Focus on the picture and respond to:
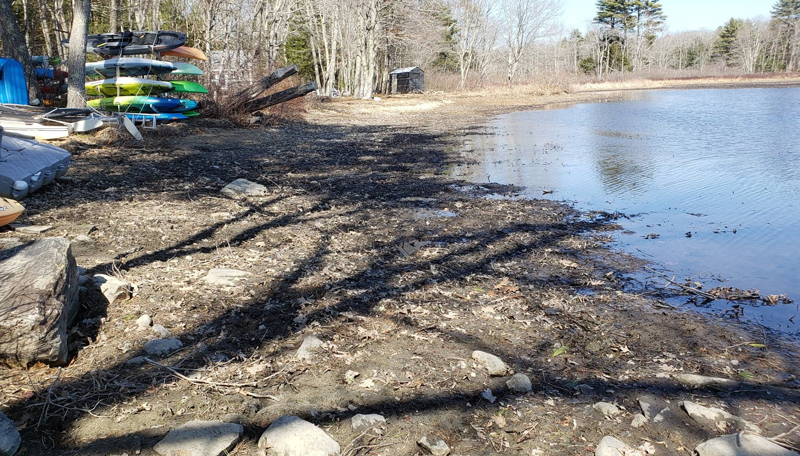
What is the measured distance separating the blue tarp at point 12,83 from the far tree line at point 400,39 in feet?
2.38

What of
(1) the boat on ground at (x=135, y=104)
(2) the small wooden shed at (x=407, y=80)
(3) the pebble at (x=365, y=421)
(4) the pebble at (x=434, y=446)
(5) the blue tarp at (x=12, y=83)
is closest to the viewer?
(4) the pebble at (x=434, y=446)

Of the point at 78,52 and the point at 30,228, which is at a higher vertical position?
the point at 78,52

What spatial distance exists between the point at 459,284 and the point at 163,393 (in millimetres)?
2761

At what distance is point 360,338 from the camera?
12.5 ft

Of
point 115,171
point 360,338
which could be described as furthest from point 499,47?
point 360,338

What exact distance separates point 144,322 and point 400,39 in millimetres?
38123

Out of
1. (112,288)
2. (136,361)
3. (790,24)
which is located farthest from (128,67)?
(790,24)

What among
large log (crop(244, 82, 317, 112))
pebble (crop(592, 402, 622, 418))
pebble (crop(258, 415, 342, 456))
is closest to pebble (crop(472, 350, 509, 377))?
pebble (crop(592, 402, 622, 418))

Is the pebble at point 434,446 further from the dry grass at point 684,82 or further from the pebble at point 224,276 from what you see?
the dry grass at point 684,82

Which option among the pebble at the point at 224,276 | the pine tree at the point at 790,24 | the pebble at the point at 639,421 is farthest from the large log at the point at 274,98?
the pine tree at the point at 790,24

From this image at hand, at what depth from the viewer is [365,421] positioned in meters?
2.84

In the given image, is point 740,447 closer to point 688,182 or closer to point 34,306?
point 34,306

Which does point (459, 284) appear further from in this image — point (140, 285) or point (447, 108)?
point (447, 108)

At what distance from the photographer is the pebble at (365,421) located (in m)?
2.81
